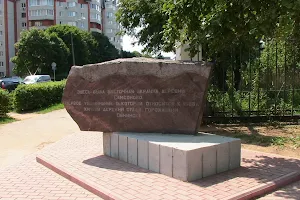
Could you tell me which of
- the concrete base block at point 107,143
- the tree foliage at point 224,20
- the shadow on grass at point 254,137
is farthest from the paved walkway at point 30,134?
the shadow on grass at point 254,137

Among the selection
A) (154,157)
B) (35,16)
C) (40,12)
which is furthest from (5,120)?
(35,16)

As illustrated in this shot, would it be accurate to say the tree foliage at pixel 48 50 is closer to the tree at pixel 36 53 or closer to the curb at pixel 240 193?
the tree at pixel 36 53

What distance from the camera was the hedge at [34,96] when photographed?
16109 millimetres

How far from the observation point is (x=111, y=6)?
92.3 m

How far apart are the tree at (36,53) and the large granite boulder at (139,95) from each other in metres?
42.7

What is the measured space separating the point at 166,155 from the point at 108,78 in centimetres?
197

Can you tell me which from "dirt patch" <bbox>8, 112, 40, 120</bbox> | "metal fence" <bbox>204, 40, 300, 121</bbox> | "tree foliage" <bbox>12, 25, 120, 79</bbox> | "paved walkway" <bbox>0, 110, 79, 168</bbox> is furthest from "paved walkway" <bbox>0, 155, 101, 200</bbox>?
"tree foliage" <bbox>12, 25, 120, 79</bbox>

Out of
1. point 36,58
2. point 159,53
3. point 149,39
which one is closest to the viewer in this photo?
point 149,39

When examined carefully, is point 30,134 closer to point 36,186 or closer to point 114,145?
point 114,145

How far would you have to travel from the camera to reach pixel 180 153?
5098 millimetres

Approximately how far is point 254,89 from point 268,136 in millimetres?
3042

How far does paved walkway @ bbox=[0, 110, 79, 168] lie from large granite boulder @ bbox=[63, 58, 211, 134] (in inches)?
78.0

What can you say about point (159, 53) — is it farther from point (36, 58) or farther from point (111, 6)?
point (111, 6)

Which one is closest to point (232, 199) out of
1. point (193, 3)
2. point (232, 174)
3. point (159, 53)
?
point (232, 174)
